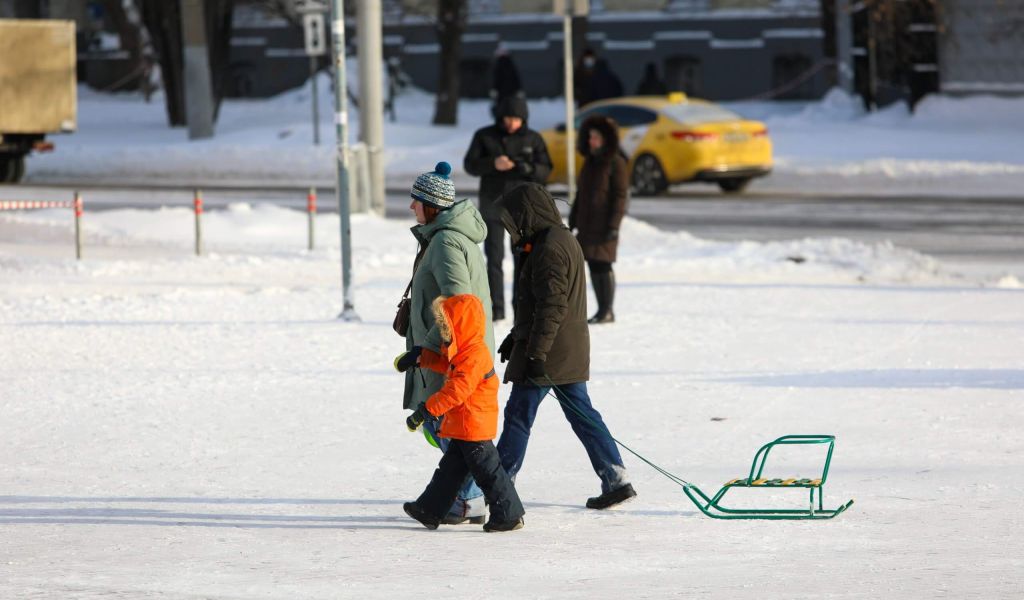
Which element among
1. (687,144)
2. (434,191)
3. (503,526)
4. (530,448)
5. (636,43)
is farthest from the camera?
(636,43)

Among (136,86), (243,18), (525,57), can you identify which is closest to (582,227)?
(525,57)

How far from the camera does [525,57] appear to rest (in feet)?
142

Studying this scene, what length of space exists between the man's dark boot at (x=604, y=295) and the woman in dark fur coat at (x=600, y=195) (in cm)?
7

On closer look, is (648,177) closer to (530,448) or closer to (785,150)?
(785,150)

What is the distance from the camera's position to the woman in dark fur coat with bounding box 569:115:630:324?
→ 42.7 feet

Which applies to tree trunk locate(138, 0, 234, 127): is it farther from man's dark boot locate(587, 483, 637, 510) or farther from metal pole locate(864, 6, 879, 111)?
man's dark boot locate(587, 483, 637, 510)

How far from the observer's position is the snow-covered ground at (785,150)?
27.3 meters

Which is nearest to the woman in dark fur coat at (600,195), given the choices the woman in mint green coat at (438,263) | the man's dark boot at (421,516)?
the woman in mint green coat at (438,263)

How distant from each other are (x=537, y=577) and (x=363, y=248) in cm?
1225

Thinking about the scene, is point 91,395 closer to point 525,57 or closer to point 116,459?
point 116,459

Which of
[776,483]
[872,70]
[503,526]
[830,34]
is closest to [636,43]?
[830,34]

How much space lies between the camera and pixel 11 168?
28.9m

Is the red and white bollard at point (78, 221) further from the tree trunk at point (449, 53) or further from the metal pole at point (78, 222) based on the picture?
the tree trunk at point (449, 53)

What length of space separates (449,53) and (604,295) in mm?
22366
